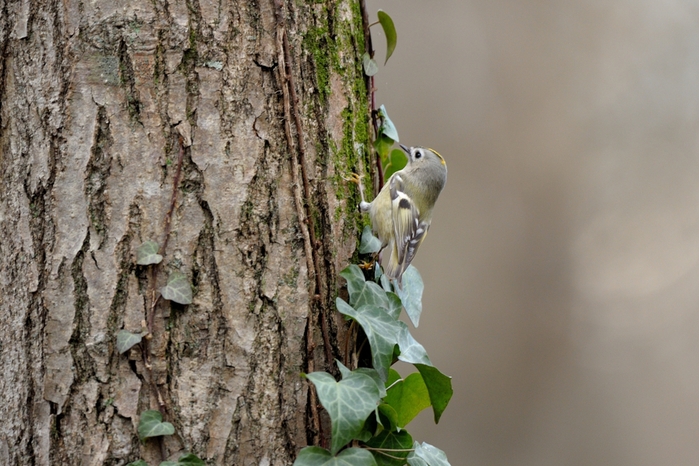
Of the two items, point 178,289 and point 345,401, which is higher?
point 178,289

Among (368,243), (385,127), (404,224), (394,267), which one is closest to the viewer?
(368,243)

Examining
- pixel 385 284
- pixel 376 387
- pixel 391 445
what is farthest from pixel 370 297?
pixel 391 445

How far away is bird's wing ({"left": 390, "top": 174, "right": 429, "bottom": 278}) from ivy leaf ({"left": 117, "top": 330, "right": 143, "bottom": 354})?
930 millimetres

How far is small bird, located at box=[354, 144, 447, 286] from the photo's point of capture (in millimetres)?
1982

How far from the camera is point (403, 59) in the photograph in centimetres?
428

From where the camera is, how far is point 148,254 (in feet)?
4.32

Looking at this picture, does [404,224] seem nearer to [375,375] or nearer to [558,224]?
[375,375]

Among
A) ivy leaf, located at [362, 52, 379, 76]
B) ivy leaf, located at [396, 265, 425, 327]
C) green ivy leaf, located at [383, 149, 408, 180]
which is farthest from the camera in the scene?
green ivy leaf, located at [383, 149, 408, 180]

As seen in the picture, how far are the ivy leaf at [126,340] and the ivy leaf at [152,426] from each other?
149 mm

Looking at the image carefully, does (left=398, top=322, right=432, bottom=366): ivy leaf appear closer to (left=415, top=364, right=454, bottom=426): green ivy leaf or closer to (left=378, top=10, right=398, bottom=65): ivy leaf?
(left=415, top=364, right=454, bottom=426): green ivy leaf

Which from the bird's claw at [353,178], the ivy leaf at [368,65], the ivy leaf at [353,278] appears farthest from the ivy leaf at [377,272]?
the ivy leaf at [368,65]

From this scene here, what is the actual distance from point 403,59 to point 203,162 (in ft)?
10.5

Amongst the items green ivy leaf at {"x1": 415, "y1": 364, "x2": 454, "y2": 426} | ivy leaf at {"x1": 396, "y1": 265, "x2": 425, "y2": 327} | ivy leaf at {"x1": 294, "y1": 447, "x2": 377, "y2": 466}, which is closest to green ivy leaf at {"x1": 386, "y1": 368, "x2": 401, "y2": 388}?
green ivy leaf at {"x1": 415, "y1": 364, "x2": 454, "y2": 426}

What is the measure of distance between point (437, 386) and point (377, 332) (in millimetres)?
261
